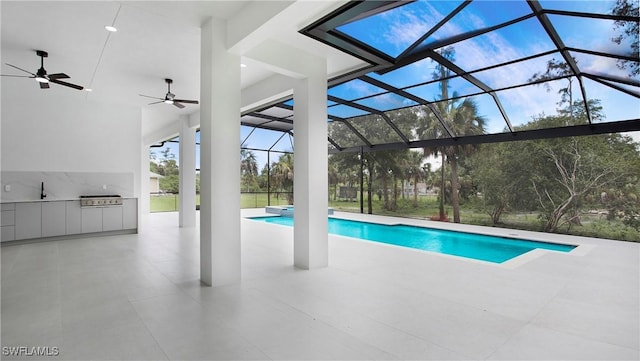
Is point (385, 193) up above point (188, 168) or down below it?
below

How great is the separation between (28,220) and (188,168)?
363cm

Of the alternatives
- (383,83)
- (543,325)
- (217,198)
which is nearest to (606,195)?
(383,83)

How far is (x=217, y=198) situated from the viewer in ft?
12.7

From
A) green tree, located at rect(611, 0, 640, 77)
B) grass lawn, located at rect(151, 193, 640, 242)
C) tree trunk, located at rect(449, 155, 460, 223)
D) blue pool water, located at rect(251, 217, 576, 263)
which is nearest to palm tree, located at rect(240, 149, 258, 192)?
grass lawn, located at rect(151, 193, 640, 242)

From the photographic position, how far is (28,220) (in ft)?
20.4

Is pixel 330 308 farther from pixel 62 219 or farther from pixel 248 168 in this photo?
pixel 248 168

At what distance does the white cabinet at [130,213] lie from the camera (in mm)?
7465

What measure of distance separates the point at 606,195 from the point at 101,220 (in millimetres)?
12430

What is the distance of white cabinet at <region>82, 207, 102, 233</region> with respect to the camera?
689cm

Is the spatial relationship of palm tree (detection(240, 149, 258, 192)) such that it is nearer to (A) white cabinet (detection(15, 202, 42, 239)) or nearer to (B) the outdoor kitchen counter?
(B) the outdoor kitchen counter

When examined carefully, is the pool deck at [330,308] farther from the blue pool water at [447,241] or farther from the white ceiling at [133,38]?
the white ceiling at [133,38]

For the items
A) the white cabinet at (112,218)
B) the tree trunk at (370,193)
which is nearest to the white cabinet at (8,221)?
the white cabinet at (112,218)

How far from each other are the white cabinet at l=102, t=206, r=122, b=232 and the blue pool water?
5553 millimetres

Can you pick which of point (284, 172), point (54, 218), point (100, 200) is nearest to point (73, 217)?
point (54, 218)
